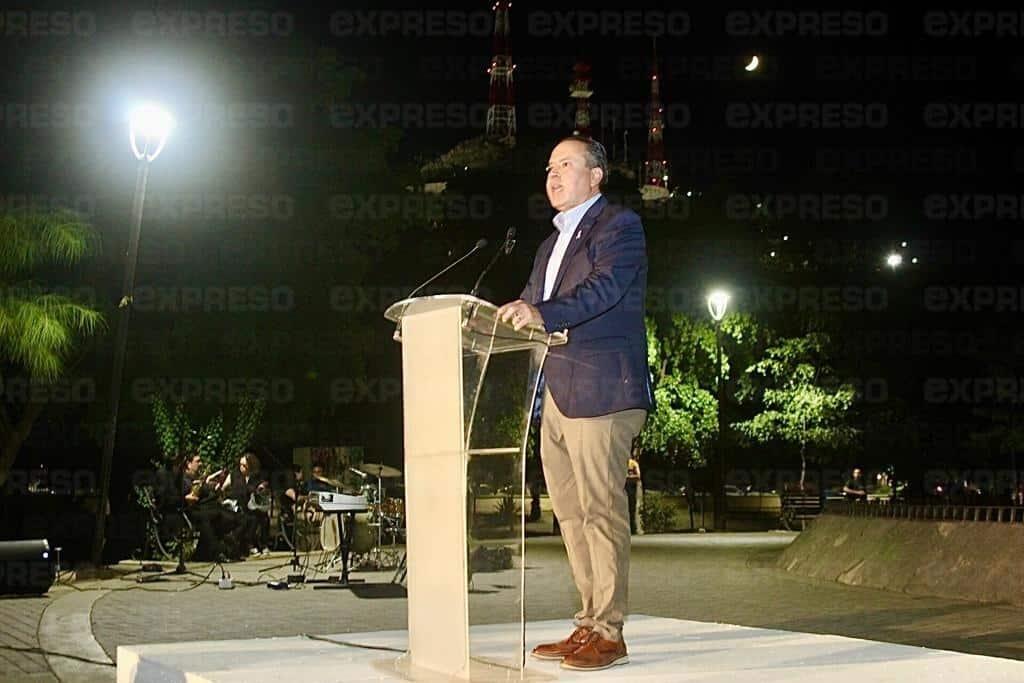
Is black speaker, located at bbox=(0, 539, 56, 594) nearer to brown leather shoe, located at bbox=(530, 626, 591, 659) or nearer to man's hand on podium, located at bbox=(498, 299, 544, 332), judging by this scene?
brown leather shoe, located at bbox=(530, 626, 591, 659)

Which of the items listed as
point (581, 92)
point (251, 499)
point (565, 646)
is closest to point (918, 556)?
point (565, 646)

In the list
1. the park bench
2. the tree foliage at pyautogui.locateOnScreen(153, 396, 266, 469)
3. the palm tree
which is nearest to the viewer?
the palm tree

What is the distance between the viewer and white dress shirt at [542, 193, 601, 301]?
5410mm

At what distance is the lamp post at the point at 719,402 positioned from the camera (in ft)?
83.4

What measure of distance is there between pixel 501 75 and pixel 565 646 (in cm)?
2179

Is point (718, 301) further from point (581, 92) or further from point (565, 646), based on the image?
point (565, 646)

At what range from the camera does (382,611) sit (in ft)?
38.7

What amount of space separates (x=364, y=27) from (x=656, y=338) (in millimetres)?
11066

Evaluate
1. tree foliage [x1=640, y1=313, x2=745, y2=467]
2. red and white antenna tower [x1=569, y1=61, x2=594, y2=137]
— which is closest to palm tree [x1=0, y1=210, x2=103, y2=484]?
red and white antenna tower [x1=569, y1=61, x2=594, y2=137]

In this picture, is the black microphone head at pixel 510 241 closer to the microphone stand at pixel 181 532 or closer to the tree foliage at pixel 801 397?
the microphone stand at pixel 181 532

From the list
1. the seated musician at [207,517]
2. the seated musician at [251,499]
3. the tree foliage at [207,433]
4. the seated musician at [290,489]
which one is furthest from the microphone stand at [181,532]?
the tree foliage at [207,433]

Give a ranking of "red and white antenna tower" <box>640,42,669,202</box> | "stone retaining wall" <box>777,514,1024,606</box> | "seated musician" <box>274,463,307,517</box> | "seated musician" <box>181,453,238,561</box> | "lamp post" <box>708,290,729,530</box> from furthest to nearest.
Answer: "red and white antenna tower" <box>640,42,669,202</box> < "lamp post" <box>708,290,729,530</box> < "seated musician" <box>274,463,307,517</box> < "seated musician" <box>181,453,238,561</box> < "stone retaining wall" <box>777,514,1024,606</box>

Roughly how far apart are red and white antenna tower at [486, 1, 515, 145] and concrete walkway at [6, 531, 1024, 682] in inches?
458

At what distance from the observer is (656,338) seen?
28.5 meters
